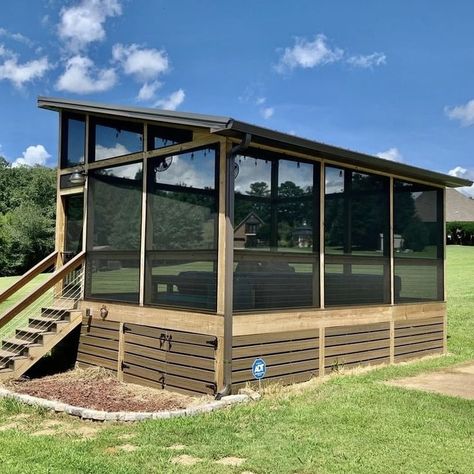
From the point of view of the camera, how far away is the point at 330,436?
4590mm

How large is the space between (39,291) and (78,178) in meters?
1.80

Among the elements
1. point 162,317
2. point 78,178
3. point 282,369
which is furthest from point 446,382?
point 78,178

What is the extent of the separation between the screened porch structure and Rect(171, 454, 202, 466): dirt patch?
1.92 metres

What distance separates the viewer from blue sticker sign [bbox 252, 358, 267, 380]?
20.7 feet

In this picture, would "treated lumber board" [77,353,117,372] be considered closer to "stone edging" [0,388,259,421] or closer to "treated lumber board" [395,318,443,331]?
"stone edging" [0,388,259,421]

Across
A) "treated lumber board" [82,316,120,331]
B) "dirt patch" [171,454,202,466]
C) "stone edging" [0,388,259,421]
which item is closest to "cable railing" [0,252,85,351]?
"treated lumber board" [82,316,120,331]

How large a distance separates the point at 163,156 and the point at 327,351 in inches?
132

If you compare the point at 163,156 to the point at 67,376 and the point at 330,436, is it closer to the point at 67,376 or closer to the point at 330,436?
the point at 67,376

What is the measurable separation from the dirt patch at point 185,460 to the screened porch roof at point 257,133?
10.3 ft

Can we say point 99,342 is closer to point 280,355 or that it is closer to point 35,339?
point 35,339

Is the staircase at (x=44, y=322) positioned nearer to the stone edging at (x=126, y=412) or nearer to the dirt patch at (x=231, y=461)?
the stone edging at (x=126, y=412)

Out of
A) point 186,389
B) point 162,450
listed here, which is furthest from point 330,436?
point 186,389

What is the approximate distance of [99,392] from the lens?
6.71 meters

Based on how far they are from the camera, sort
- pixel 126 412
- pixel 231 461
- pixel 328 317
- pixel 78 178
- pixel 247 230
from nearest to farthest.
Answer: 1. pixel 231 461
2. pixel 126 412
3. pixel 247 230
4. pixel 328 317
5. pixel 78 178
